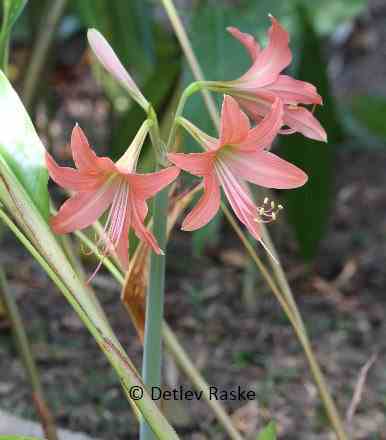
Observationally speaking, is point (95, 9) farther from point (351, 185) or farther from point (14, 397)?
point (351, 185)

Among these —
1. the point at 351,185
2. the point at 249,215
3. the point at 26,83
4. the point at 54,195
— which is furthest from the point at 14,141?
the point at 351,185

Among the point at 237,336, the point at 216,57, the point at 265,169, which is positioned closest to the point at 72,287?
the point at 265,169

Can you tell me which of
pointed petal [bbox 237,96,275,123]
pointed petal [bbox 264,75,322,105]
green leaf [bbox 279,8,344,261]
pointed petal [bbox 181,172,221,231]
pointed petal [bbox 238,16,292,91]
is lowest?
green leaf [bbox 279,8,344,261]

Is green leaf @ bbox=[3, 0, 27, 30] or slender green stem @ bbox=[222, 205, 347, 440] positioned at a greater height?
green leaf @ bbox=[3, 0, 27, 30]

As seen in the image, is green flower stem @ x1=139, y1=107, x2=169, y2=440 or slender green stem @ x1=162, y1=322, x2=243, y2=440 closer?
green flower stem @ x1=139, y1=107, x2=169, y2=440

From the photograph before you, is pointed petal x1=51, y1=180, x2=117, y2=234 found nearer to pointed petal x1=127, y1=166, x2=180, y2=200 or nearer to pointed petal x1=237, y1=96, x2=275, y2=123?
pointed petal x1=127, y1=166, x2=180, y2=200

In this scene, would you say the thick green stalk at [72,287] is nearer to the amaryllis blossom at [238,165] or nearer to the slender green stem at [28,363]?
the amaryllis blossom at [238,165]

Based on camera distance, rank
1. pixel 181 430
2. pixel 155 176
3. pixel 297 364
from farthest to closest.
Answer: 1. pixel 297 364
2. pixel 181 430
3. pixel 155 176

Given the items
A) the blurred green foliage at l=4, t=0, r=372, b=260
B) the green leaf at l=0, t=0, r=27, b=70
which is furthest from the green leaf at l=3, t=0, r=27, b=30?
the blurred green foliage at l=4, t=0, r=372, b=260
